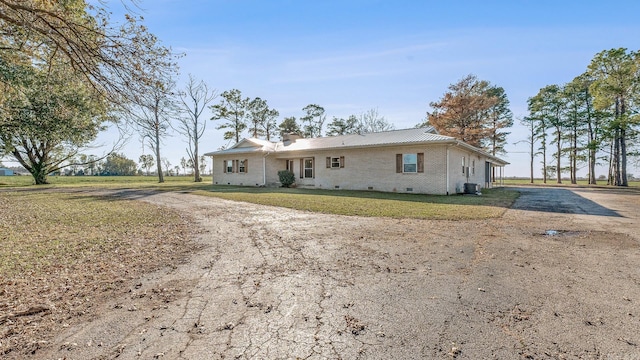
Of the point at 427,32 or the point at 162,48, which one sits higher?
the point at 427,32

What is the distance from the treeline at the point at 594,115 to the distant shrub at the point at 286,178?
2747cm

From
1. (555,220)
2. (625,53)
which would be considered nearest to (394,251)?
(555,220)

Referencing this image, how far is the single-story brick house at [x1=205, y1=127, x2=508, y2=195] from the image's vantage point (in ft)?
52.1

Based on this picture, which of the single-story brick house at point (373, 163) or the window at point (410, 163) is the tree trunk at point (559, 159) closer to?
the single-story brick house at point (373, 163)

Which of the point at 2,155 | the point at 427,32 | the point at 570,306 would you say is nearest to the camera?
the point at 570,306

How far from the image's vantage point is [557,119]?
34625 mm

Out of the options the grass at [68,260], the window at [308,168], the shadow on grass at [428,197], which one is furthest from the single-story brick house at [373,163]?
the grass at [68,260]

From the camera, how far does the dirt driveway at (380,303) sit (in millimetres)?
2234

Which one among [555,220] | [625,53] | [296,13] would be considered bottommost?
[555,220]

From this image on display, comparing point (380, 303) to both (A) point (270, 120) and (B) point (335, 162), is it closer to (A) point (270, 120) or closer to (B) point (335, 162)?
(B) point (335, 162)

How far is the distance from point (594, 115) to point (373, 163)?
2943cm

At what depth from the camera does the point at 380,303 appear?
3000 mm

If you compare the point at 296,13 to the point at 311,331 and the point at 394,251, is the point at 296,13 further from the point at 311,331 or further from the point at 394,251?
the point at 311,331

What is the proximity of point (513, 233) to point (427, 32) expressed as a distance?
7915mm
